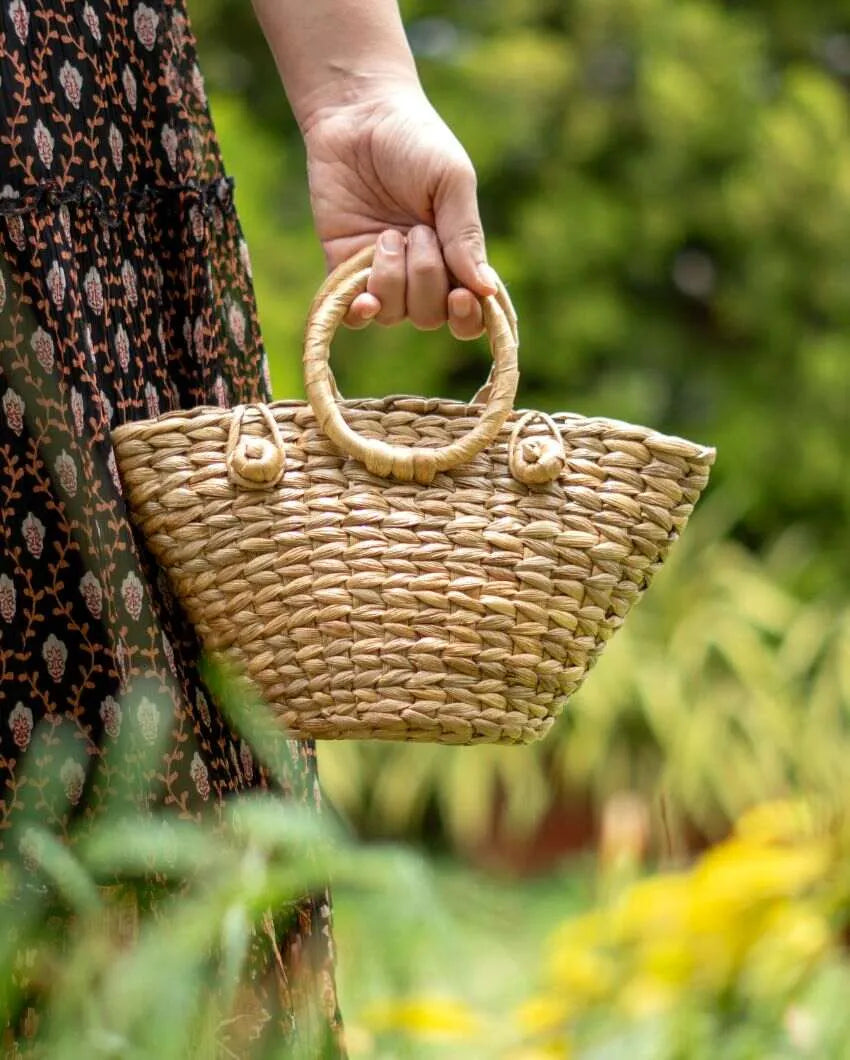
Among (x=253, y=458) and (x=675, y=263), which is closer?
(x=253, y=458)

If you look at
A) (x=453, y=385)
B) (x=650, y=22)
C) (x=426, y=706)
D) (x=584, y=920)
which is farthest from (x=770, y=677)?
(x=426, y=706)

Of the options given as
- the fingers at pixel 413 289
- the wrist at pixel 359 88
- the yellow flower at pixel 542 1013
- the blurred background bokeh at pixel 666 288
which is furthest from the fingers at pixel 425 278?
the blurred background bokeh at pixel 666 288

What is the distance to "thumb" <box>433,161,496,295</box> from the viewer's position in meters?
1.15

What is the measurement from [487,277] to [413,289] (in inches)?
2.2

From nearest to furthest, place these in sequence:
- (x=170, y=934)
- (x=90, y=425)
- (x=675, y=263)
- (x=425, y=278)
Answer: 1. (x=170, y=934)
2. (x=90, y=425)
3. (x=425, y=278)
4. (x=675, y=263)

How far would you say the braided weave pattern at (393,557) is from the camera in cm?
108

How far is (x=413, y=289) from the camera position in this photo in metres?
1.17

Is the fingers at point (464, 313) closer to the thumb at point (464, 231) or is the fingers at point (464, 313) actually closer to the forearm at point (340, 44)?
the thumb at point (464, 231)

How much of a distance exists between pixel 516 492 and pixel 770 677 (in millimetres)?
3225

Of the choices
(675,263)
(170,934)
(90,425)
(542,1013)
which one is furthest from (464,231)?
(675,263)

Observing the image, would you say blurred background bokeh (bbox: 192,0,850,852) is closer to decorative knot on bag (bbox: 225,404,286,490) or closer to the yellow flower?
the yellow flower

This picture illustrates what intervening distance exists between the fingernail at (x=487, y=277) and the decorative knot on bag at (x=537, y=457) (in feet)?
0.37

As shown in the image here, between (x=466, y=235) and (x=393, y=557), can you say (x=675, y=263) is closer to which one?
(x=466, y=235)

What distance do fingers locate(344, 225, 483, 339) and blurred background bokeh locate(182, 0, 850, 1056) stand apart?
2.98 meters
